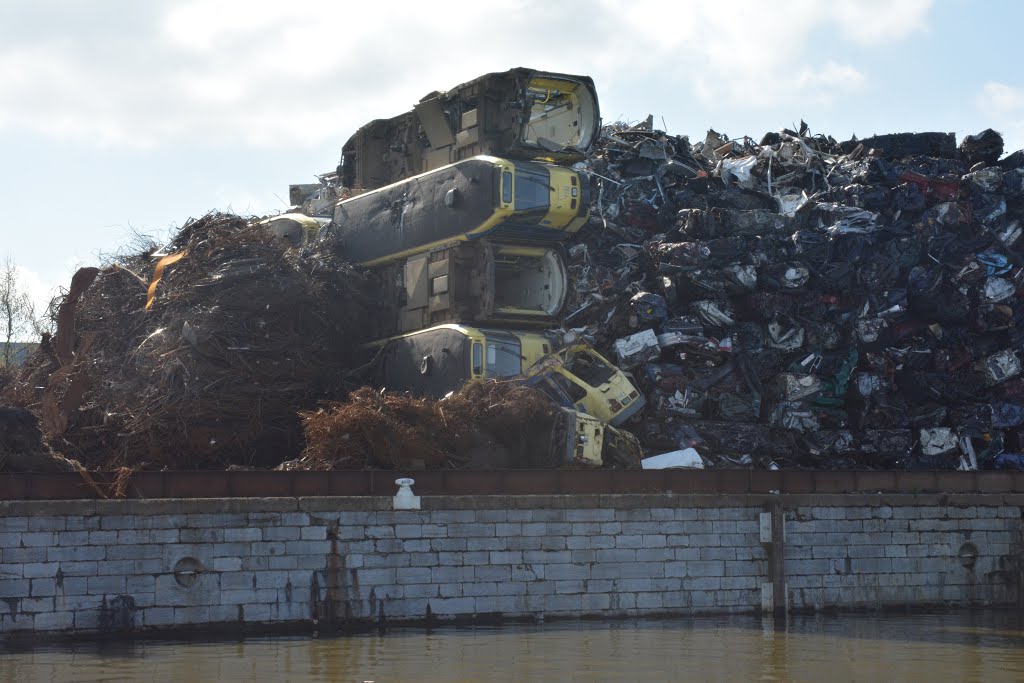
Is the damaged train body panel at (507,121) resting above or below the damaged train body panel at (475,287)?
above

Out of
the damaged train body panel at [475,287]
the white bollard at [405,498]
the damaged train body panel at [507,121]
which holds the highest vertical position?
the damaged train body panel at [507,121]

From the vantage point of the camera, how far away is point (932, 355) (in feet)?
71.3

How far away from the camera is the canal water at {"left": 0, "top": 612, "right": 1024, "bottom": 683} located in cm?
1222

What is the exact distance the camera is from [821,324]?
21453 mm

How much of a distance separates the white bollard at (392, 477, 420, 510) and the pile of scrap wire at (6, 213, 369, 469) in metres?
4.38

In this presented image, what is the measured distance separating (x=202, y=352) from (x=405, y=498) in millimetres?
5935

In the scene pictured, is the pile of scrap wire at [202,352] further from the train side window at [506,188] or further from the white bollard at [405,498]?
the white bollard at [405,498]

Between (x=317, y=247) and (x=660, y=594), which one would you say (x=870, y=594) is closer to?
(x=660, y=594)

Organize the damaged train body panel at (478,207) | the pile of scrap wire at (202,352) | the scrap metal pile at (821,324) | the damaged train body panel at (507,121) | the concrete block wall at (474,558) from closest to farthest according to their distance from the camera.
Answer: the concrete block wall at (474,558) < the pile of scrap wire at (202,352) < the damaged train body panel at (478,207) < the scrap metal pile at (821,324) < the damaged train body panel at (507,121)

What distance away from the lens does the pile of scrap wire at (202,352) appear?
19203 mm

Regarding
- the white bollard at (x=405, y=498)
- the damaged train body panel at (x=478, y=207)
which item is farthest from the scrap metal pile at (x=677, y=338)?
the white bollard at (x=405, y=498)

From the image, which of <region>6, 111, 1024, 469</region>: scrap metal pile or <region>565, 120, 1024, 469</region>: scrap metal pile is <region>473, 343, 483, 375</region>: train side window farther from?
<region>565, 120, 1024, 469</region>: scrap metal pile

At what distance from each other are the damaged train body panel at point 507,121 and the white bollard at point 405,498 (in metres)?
7.34

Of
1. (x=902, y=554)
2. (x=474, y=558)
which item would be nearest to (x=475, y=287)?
(x=474, y=558)
